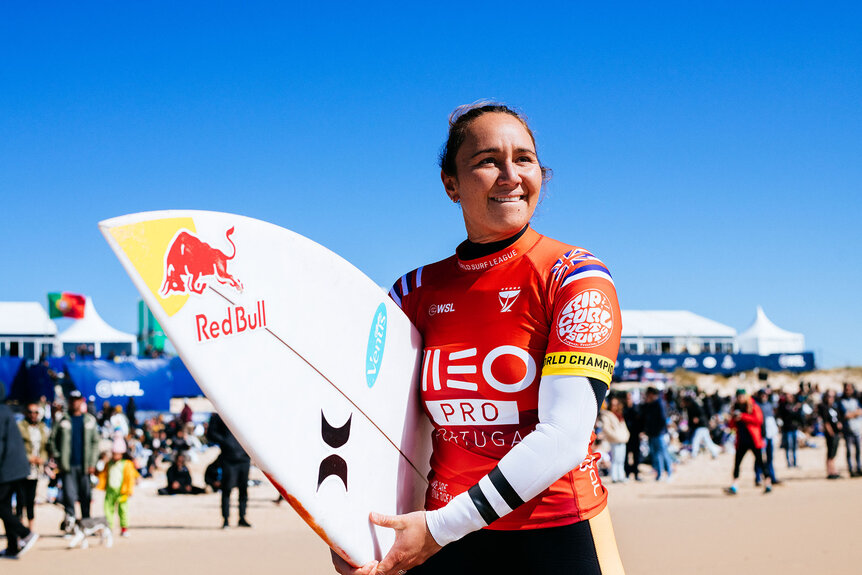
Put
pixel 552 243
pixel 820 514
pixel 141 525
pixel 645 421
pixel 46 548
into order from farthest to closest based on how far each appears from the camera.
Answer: pixel 645 421 < pixel 141 525 < pixel 820 514 < pixel 46 548 < pixel 552 243

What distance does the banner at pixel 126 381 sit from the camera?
→ 60.6 ft

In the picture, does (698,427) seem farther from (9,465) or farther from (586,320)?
(586,320)

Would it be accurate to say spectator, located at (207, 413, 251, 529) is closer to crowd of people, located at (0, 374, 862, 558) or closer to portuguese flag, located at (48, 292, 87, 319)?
crowd of people, located at (0, 374, 862, 558)

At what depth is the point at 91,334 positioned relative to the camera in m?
30.2

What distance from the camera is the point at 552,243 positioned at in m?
2.00

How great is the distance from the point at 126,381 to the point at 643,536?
14.9 metres

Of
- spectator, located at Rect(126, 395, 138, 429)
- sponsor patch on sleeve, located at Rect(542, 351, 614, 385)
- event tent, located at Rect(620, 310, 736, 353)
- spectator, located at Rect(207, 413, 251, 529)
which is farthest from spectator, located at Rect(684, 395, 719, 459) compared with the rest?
event tent, located at Rect(620, 310, 736, 353)

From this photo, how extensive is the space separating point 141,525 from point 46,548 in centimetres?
157

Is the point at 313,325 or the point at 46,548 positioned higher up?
the point at 313,325

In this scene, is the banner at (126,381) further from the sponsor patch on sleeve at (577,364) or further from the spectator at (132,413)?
the sponsor patch on sleeve at (577,364)

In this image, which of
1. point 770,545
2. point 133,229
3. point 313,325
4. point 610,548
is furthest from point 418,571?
point 770,545

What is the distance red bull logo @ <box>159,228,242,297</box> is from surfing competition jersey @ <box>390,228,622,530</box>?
22.8 inches

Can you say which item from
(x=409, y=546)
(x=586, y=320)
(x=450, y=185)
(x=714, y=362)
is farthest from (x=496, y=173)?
(x=714, y=362)

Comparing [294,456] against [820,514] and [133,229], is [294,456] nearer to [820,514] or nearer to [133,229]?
[133,229]
